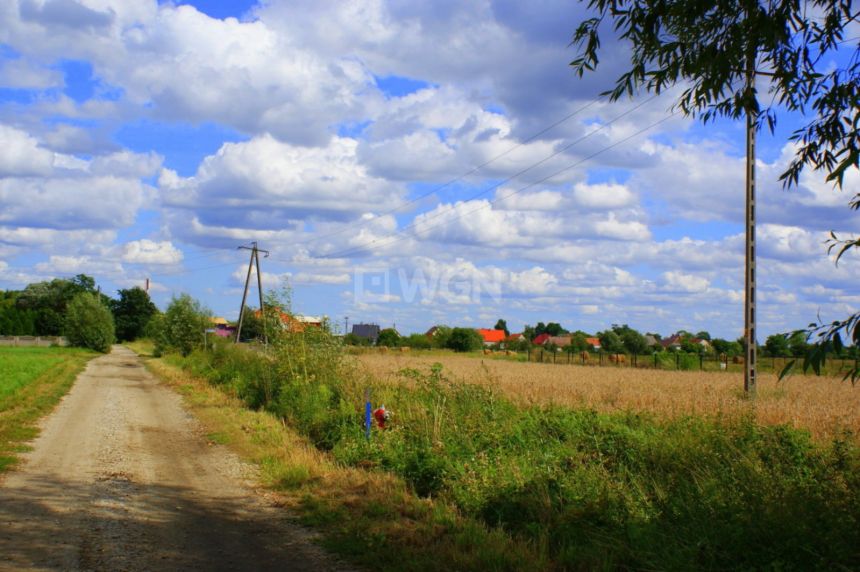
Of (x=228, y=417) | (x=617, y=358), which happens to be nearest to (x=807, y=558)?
(x=228, y=417)

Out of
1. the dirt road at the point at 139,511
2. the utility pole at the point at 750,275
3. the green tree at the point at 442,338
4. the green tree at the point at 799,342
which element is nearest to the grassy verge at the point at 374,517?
the dirt road at the point at 139,511

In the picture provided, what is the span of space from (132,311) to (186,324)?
72.1m

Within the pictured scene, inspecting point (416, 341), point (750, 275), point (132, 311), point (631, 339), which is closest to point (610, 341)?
point (631, 339)

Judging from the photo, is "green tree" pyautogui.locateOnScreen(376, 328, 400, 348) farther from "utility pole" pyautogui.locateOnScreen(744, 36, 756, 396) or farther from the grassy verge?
the grassy verge

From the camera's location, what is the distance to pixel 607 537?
6953 millimetres

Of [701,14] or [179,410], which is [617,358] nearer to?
[179,410]

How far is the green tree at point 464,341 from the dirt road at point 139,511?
71358mm

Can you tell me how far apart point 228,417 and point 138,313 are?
106963 millimetres

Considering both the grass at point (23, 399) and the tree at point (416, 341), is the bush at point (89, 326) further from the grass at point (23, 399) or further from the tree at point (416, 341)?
the grass at point (23, 399)

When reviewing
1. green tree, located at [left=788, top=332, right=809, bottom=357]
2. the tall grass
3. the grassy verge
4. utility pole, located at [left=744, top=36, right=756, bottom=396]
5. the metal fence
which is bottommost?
the grassy verge

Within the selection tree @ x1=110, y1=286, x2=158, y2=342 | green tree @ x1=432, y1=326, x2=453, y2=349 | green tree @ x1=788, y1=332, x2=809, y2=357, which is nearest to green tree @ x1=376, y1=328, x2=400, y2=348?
green tree @ x1=432, y1=326, x2=453, y2=349

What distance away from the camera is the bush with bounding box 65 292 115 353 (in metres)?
74.8

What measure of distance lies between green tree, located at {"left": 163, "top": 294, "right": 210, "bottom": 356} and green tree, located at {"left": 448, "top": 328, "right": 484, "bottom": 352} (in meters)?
39.3

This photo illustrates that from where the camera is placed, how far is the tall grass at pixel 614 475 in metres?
5.89
